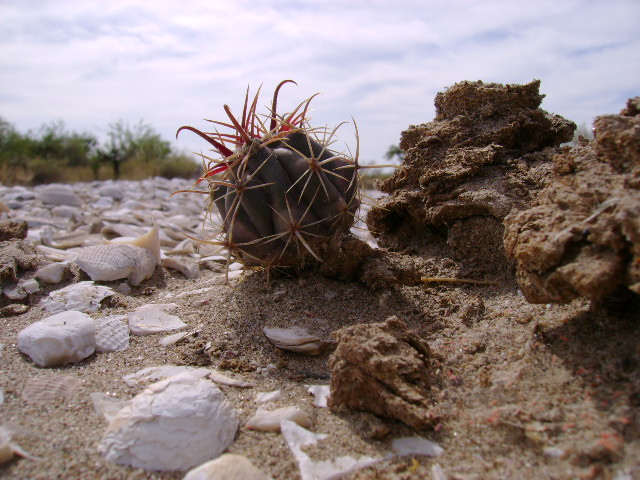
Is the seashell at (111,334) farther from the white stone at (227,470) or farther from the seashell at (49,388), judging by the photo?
the white stone at (227,470)

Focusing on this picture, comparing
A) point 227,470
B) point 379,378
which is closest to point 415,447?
point 379,378

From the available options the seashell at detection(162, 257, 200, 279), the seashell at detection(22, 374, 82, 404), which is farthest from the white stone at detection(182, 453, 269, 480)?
the seashell at detection(162, 257, 200, 279)

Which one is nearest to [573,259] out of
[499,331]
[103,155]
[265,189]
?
[499,331]

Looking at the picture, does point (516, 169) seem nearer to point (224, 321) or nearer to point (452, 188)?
point (452, 188)

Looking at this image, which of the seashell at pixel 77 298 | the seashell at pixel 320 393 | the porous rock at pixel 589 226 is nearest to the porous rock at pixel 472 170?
the porous rock at pixel 589 226

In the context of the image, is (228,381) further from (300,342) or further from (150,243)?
(150,243)
